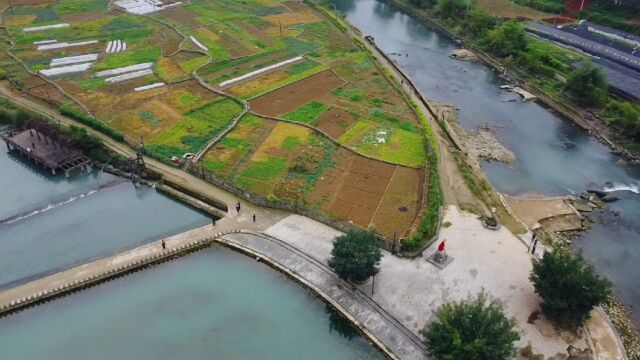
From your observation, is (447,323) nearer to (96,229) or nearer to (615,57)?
(96,229)

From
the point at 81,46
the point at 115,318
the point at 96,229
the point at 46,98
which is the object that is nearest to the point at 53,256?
the point at 96,229

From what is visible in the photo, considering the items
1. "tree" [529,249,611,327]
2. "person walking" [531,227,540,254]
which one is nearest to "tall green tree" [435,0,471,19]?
"person walking" [531,227,540,254]

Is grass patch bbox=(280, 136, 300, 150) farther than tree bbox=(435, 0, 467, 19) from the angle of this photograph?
No

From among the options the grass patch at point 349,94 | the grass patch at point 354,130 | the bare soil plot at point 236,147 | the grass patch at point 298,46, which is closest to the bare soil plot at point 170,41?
the grass patch at point 298,46

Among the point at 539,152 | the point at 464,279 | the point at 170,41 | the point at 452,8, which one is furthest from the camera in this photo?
the point at 452,8

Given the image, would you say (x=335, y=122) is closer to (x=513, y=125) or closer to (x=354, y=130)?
(x=354, y=130)

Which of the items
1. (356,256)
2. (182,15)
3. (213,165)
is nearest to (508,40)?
(182,15)

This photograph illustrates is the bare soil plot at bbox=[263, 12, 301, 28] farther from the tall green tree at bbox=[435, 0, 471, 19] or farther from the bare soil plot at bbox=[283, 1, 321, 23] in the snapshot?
the tall green tree at bbox=[435, 0, 471, 19]
